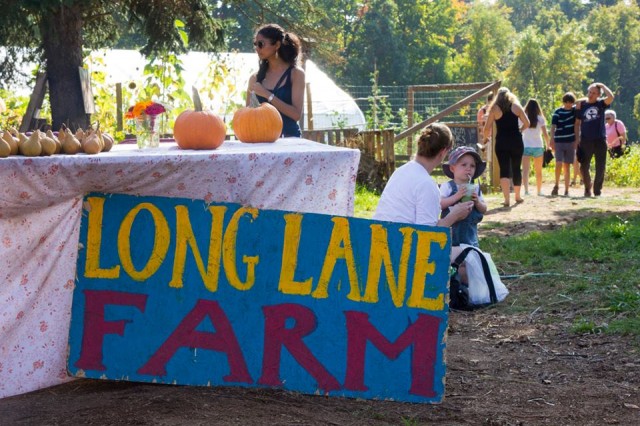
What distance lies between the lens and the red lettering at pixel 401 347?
171 inches

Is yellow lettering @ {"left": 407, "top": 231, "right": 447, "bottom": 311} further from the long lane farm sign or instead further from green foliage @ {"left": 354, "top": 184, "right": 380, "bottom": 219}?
green foliage @ {"left": 354, "top": 184, "right": 380, "bottom": 219}

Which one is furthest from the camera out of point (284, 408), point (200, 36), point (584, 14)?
point (584, 14)

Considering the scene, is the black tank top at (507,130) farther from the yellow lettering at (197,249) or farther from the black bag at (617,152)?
the yellow lettering at (197,249)

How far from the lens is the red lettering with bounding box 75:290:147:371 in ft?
14.3

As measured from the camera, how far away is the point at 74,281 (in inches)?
172

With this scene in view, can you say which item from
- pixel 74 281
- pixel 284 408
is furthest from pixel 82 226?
pixel 284 408

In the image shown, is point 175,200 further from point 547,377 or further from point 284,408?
point 547,377

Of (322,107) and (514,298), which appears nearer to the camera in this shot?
(514,298)

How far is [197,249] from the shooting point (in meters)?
4.36

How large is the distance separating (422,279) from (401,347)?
31cm

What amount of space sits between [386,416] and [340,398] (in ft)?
0.92

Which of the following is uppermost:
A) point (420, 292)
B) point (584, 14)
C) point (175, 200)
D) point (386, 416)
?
point (584, 14)

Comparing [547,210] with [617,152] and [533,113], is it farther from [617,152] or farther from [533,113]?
[617,152]

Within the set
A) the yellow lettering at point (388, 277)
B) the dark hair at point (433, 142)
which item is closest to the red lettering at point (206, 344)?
the yellow lettering at point (388, 277)
